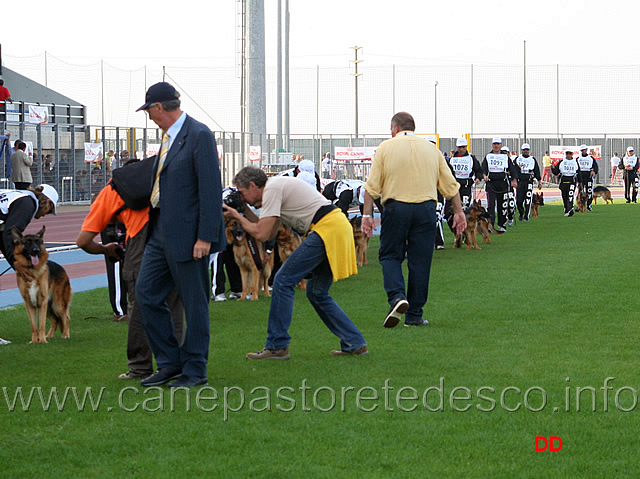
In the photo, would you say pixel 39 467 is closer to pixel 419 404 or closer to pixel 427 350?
pixel 419 404

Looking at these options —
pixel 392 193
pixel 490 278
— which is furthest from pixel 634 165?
pixel 392 193

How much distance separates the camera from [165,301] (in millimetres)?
6406

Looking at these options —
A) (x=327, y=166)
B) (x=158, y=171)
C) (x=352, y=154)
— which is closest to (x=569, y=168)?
(x=327, y=166)

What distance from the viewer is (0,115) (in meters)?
29.5

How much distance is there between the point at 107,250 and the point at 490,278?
7444mm

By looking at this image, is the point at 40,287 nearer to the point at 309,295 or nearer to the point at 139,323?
the point at 139,323

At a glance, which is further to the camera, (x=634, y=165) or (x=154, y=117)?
(x=634, y=165)

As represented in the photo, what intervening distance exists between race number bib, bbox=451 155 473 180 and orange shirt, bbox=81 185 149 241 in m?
13.9

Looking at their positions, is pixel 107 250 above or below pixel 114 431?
above

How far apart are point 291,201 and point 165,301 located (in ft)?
4.33

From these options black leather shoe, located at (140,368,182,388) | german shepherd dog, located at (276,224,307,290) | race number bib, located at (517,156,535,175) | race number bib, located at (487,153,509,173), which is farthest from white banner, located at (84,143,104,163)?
black leather shoe, located at (140,368,182,388)

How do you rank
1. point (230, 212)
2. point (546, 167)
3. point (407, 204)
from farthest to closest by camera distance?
point (546, 167) < point (407, 204) < point (230, 212)

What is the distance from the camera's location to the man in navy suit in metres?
6.03

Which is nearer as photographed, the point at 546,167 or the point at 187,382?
the point at 187,382
